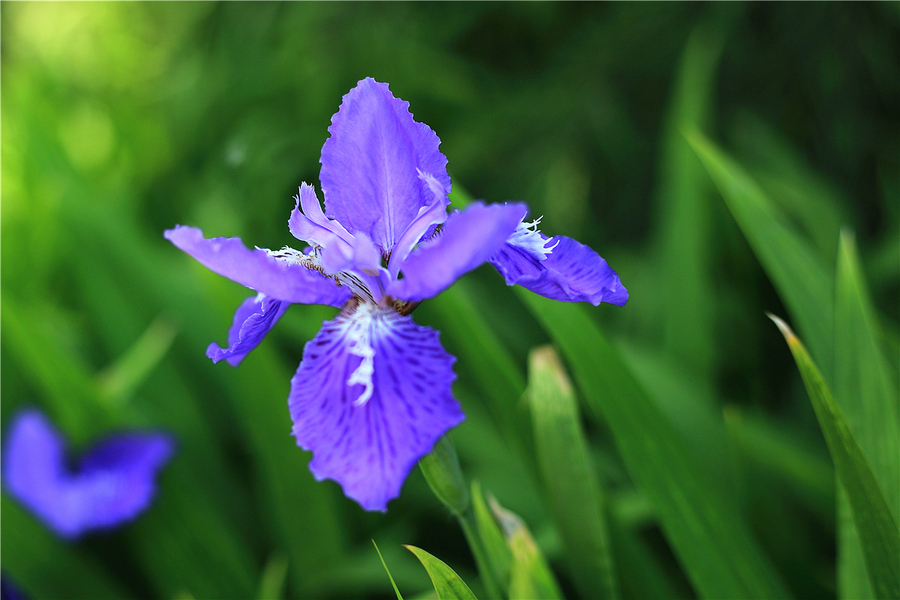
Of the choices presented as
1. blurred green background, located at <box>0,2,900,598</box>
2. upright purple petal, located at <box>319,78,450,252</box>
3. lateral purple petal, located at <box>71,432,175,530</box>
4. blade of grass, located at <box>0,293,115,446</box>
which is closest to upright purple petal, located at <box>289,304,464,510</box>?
upright purple petal, located at <box>319,78,450,252</box>

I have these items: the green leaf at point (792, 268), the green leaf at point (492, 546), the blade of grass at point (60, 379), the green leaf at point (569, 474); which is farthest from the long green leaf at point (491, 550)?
the blade of grass at point (60, 379)

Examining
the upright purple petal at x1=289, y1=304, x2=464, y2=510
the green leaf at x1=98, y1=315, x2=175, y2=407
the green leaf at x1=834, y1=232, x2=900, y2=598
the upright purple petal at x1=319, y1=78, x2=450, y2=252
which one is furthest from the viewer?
the green leaf at x1=98, y1=315, x2=175, y2=407

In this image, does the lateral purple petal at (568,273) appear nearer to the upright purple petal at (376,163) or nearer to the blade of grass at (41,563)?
the upright purple petal at (376,163)

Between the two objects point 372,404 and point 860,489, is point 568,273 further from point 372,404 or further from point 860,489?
point 860,489

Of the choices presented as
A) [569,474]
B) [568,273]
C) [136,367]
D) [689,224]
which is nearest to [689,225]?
[689,224]

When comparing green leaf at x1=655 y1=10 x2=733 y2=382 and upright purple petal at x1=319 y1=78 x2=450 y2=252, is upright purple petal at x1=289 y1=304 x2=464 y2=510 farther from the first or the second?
green leaf at x1=655 y1=10 x2=733 y2=382
